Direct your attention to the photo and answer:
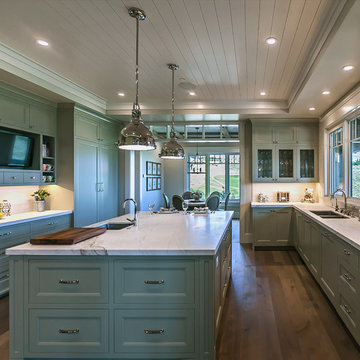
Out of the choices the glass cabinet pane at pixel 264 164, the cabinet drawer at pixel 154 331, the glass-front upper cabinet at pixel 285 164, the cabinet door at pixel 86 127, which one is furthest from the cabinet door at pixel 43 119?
the glass-front upper cabinet at pixel 285 164

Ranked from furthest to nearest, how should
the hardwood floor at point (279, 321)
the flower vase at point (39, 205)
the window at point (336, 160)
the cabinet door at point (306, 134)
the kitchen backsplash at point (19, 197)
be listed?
the cabinet door at point (306, 134)
the window at point (336, 160)
the flower vase at point (39, 205)
the kitchen backsplash at point (19, 197)
the hardwood floor at point (279, 321)

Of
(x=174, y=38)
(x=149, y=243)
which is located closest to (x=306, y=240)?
(x=149, y=243)

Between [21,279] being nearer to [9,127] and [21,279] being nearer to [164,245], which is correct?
[164,245]

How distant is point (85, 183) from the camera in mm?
4648

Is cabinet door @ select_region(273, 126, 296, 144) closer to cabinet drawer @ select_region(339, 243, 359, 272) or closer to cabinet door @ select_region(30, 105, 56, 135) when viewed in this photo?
cabinet drawer @ select_region(339, 243, 359, 272)

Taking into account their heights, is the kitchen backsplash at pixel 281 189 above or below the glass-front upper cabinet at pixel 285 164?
below

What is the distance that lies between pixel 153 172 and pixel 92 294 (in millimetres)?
6945

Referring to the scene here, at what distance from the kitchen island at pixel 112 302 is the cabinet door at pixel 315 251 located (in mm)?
2040

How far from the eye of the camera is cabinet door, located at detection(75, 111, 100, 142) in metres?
4.46

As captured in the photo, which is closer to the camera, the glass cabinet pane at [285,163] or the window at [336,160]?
the window at [336,160]

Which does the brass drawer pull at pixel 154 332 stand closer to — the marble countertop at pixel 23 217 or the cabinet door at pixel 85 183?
the marble countertop at pixel 23 217

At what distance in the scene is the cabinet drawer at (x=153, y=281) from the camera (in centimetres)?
190

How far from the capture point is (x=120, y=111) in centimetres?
511

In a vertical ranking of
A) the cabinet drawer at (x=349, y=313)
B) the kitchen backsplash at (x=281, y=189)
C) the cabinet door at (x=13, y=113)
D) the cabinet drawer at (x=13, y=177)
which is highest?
the cabinet door at (x=13, y=113)
